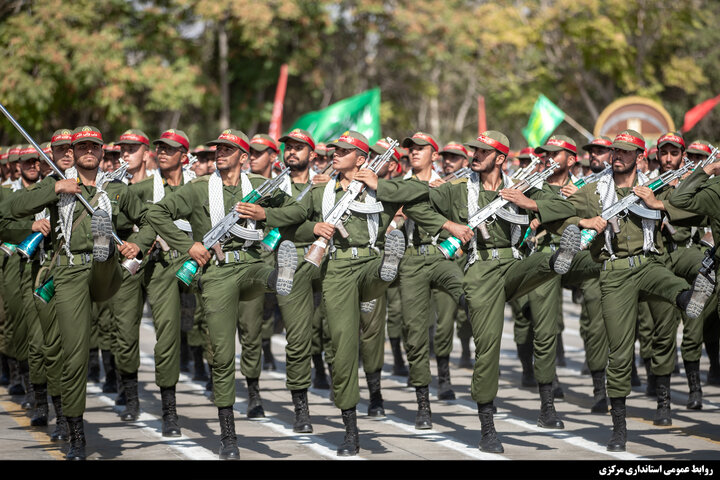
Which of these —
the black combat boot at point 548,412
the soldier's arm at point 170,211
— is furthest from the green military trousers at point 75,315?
the black combat boot at point 548,412

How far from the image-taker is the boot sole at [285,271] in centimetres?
877

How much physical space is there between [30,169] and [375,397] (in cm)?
440

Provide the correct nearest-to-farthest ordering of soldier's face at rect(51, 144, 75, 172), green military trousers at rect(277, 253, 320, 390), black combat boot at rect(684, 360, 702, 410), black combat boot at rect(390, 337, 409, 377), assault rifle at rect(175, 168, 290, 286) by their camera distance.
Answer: assault rifle at rect(175, 168, 290, 286)
soldier's face at rect(51, 144, 75, 172)
green military trousers at rect(277, 253, 320, 390)
black combat boot at rect(684, 360, 702, 410)
black combat boot at rect(390, 337, 409, 377)

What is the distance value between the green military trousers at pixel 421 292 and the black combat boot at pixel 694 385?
2467mm

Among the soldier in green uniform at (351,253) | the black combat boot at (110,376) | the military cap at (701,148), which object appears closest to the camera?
the soldier in green uniform at (351,253)

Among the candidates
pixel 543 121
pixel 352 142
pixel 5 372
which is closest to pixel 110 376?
pixel 5 372

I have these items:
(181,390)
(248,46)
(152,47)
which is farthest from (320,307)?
(248,46)

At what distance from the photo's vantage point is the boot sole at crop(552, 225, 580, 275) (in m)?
8.87

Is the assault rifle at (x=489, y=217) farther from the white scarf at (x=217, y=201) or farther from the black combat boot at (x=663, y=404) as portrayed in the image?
the black combat boot at (x=663, y=404)

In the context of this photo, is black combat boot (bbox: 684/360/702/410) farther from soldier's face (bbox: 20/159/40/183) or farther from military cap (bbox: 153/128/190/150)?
soldier's face (bbox: 20/159/40/183)

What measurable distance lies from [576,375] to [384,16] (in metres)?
29.8

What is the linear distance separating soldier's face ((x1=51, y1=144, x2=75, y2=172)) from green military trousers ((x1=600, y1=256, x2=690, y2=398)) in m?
4.54

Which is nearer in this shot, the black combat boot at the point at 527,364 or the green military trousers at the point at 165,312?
the green military trousers at the point at 165,312

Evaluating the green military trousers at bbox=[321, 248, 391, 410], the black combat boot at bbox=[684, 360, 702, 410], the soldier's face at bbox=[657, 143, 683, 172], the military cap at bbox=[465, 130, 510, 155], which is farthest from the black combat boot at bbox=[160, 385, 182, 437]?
the soldier's face at bbox=[657, 143, 683, 172]
